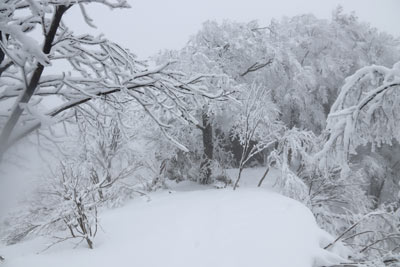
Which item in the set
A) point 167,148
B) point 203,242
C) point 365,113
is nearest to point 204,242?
point 203,242

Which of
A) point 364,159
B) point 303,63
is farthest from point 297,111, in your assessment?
point 364,159

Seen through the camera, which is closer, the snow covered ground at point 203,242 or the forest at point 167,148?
the forest at point 167,148

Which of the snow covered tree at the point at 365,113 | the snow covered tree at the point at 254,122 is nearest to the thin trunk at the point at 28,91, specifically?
the snow covered tree at the point at 365,113

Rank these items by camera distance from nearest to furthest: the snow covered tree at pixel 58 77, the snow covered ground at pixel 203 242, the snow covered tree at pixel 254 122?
the snow covered tree at pixel 58 77, the snow covered ground at pixel 203 242, the snow covered tree at pixel 254 122

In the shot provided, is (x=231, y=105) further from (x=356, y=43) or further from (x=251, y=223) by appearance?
(x=356, y=43)

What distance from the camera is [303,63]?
15.4 meters

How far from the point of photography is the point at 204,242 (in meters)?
3.96

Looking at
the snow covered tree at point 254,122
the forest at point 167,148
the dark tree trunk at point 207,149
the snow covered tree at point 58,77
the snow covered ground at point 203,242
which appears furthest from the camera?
the dark tree trunk at point 207,149

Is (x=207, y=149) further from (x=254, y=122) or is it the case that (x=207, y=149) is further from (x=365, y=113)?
(x=365, y=113)

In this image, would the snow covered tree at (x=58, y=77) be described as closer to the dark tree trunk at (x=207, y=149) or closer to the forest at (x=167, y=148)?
Answer: the forest at (x=167, y=148)

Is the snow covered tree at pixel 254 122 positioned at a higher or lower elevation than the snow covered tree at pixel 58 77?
lower

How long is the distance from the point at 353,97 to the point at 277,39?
9.48 metres

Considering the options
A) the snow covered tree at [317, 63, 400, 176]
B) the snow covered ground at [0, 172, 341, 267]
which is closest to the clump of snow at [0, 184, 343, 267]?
the snow covered ground at [0, 172, 341, 267]

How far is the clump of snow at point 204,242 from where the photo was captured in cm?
352
